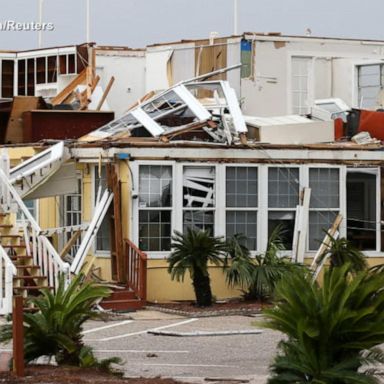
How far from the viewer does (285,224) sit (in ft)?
82.9

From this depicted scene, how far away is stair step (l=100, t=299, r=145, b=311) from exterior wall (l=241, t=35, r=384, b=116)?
858 cm

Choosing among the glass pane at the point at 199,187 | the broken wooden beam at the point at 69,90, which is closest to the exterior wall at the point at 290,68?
the broken wooden beam at the point at 69,90

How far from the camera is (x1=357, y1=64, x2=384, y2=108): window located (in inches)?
1300

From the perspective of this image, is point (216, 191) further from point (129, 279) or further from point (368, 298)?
point (368, 298)

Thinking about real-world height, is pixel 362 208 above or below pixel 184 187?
below

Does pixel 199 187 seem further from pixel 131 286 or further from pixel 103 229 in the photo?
pixel 131 286

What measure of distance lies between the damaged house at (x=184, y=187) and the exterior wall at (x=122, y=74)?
10.1 meters

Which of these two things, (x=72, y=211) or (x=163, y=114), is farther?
(x=72, y=211)

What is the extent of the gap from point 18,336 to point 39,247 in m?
9.33

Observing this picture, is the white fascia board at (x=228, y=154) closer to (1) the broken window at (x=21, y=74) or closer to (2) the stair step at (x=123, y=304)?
(2) the stair step at (x=123, y=304)

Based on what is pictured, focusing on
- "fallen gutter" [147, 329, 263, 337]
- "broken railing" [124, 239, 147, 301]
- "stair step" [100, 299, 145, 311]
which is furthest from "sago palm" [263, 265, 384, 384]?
"broken railing" [124, 239, 147, 301]

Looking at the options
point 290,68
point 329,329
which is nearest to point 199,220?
point 290,68

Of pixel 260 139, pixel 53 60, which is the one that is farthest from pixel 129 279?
pixel 53 60

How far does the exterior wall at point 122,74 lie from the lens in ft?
119
